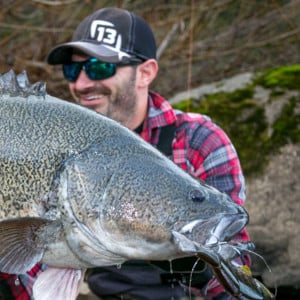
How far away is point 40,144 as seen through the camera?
2.59 metres

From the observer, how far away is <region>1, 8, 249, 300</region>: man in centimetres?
369

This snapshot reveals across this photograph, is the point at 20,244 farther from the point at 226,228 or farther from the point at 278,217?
the point at 278,217

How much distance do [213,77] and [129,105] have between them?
5.82 m

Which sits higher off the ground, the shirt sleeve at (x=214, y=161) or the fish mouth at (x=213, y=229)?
the fish mouth at (x=213, y=229)

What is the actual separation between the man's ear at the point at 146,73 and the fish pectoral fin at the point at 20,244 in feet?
5.60

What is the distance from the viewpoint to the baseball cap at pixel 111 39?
12.6 feet

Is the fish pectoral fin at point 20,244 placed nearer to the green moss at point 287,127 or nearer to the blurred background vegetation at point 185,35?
the green moss at point 287,127

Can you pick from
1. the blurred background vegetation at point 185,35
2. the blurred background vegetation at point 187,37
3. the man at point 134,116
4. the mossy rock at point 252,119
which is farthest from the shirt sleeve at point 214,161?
the blurred background vegetation at point 185,35

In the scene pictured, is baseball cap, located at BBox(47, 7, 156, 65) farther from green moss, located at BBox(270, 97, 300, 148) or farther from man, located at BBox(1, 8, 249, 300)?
green moss, located at BBox(270, 97, 300, 148)

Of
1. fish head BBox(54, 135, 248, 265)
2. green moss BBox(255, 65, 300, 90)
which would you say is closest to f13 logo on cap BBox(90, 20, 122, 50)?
fish head BBox(54, 135, 248, 265)

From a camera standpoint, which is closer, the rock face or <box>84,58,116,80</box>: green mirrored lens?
<box>84,58,116,80</box>: green mirrored lens

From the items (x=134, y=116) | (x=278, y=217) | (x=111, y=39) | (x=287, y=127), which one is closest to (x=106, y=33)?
(x=111, y=39)

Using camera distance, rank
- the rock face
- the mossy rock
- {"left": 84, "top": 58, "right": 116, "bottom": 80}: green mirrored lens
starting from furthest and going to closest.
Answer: the mossy rock
the rock face
{"left": 84, "top": 58, "right": 116, "bottom": 80}: green mirrored lens

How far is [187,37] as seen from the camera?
9219 millimetres
